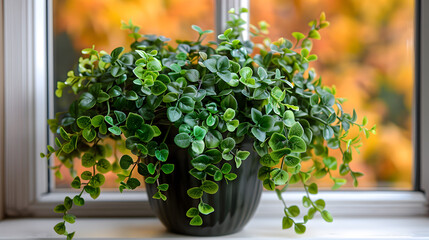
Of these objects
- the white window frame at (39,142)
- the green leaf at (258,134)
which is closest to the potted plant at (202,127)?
the green leaf at (258,134)

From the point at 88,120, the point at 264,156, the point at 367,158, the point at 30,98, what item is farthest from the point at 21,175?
the point at 367,158

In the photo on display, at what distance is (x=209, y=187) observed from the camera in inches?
29.8

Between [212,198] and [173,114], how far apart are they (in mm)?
200

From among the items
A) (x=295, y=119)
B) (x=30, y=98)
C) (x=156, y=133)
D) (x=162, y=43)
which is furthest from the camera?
(x=30, y=98)

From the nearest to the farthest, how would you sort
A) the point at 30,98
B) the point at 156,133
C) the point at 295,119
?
1. the point at 156,133
2. the point at 295,119
3. the point at 30,98

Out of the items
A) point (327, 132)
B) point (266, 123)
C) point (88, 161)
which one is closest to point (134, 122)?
point (88, 161)

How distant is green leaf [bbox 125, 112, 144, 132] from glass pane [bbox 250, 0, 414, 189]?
549 millimetres

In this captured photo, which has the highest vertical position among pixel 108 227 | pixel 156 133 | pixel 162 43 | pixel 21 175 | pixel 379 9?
pixel 379 9

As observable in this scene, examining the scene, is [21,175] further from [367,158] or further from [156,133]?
[367,158]

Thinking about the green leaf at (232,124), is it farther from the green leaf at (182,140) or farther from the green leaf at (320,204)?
the green leaf at (320,204)

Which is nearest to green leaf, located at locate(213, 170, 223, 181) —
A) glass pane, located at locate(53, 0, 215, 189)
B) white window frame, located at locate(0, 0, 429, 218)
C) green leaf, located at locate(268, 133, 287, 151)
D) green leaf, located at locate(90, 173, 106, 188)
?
green leaf, located at locate(268, 133, 287, 151)

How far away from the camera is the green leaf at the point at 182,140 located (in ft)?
2.35

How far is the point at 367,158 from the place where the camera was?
117 centimetres

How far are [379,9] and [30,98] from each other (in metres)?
0.98
